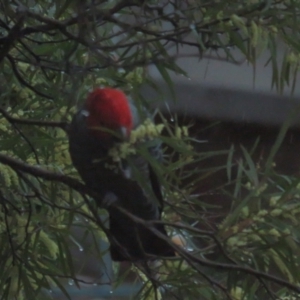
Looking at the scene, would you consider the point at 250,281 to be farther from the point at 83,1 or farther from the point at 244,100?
the point at 244,100

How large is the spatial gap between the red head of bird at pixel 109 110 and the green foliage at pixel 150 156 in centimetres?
2

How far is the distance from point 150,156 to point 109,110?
0.61ft

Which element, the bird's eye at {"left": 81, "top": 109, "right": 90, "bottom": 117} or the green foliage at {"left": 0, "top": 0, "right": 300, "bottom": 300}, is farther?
the bird's eye at {"left": 81, "top": 109, "right": 90, "bottom": 117}

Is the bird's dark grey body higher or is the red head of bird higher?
the red head of bird

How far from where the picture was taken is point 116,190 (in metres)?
0.80

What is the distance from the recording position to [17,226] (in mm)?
815

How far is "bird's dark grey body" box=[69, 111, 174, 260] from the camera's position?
0.72 meters

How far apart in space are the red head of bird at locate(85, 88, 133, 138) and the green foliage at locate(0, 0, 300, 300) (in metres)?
0.02

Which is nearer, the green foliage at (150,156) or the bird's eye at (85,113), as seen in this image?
the green foliage at (150,156)

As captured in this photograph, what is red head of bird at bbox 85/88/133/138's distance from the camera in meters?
0.65

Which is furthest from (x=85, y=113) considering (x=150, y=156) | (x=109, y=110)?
(x=150, y=156)

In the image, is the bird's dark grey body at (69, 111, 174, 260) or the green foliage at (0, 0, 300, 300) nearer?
the green foliage at (0, 0, 300, 300)

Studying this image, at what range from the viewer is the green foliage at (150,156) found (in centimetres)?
58

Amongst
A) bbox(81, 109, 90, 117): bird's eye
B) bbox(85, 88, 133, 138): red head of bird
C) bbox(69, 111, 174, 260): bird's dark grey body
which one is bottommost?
bbox(69, 111, 174, 260): bird's dark grey body
